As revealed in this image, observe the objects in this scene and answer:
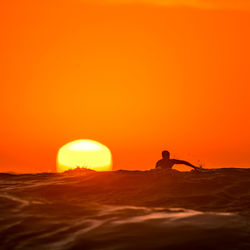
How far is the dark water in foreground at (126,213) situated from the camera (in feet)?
16.7

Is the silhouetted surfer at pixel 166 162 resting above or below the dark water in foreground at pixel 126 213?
above

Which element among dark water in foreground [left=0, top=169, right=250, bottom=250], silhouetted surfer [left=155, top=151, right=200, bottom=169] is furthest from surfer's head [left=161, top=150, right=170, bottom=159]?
dark water in foreground [left=0, top=169, right=250, bottom=250]

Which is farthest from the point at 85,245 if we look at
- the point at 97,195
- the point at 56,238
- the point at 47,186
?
the point at 47,186

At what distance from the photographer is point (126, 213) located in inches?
263

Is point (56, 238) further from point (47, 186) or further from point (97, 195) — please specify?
point (47, 186)

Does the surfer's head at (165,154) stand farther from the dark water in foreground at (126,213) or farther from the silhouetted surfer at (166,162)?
the dark water in foreground at (126,213)

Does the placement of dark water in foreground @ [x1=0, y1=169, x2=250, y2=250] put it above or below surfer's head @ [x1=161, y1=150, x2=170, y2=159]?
below

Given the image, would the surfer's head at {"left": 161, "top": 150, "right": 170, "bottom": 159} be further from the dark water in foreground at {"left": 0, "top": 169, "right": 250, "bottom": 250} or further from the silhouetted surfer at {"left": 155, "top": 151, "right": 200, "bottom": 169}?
the dark water in foreground at {"left": 0, "top": 169, "right": 250, "bottom": 250}

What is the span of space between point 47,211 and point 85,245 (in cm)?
234

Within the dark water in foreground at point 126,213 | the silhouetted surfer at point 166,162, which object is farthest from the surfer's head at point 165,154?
the dark water in foreground at point 126,213

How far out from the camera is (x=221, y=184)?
11.6 meters

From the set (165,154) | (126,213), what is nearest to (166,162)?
(165,154)

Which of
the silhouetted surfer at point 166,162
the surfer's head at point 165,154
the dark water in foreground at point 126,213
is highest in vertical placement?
the surfer's head at point 165,154

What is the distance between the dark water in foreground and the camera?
5090mm
